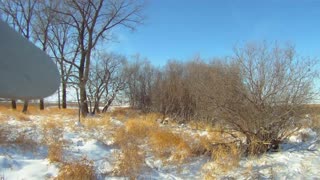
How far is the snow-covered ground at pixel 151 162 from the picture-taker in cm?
721

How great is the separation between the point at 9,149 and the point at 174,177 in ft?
13.6

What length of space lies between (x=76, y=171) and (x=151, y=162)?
2.25m

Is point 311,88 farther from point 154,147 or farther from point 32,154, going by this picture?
point 32,154

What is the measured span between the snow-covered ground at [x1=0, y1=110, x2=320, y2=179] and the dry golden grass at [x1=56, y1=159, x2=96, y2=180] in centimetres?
18

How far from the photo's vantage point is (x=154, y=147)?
979cm

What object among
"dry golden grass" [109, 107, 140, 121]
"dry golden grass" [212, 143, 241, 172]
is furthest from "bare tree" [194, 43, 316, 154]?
"dry golden grass" [109, 107, 140, 121]

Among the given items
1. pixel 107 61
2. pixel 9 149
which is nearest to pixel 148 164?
pixel 9 149

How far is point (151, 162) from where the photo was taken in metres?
8.56

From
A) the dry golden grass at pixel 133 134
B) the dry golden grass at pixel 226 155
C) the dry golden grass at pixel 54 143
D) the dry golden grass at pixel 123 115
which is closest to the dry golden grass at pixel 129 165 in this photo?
the dry golden grass at pixel 54 143

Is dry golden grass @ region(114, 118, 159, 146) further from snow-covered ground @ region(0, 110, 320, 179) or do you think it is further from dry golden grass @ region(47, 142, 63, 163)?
dry golden grass @ region(47, 142, 63, 163)

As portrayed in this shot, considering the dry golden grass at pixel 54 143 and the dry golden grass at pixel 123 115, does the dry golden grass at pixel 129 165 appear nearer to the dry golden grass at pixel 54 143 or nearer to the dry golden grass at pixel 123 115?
the dry golden grass at pixel 54 143

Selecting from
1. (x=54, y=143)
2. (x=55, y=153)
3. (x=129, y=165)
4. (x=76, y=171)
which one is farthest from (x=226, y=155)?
(x=54, y=143)

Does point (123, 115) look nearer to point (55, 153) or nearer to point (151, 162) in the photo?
point (151, 162)

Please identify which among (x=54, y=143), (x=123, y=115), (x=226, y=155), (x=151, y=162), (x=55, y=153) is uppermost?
(x=123, y=115)
